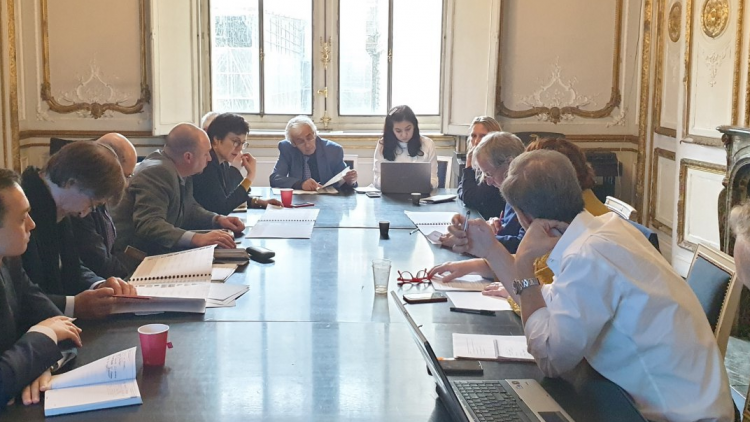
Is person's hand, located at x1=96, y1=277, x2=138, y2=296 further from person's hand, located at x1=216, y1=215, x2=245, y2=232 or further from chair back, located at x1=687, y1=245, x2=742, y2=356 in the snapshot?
chair back, located at x1=687, y1=245, x2=742, y2=356

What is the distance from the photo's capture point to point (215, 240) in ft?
10.3

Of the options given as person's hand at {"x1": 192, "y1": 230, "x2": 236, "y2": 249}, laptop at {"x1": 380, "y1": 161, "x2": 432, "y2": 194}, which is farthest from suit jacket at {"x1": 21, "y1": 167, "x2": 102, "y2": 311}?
laptop at {"x1": 380, "y1": 161, "x2": 432, "y2": 194}

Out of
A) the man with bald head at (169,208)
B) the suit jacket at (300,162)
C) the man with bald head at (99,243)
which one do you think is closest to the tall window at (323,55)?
the suit jacket at (300,162)

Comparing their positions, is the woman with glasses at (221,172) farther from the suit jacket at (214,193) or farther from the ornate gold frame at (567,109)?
the ornate gold frame at (567,109)

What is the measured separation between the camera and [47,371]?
1.71m

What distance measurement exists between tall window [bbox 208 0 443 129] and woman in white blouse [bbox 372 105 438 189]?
3.88ft

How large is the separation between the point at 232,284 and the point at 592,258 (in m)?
1.31

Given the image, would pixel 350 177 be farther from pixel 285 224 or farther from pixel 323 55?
pixel 323 55

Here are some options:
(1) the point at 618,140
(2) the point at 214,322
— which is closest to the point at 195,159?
(2) the point at 214,322

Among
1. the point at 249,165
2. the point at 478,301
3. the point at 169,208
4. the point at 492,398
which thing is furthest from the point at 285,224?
the point at 492,398

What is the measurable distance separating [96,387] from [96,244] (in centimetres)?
124

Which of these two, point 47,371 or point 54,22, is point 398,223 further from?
point 54,22

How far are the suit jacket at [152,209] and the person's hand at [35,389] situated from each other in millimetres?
1527

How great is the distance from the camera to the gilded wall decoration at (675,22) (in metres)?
5.49
